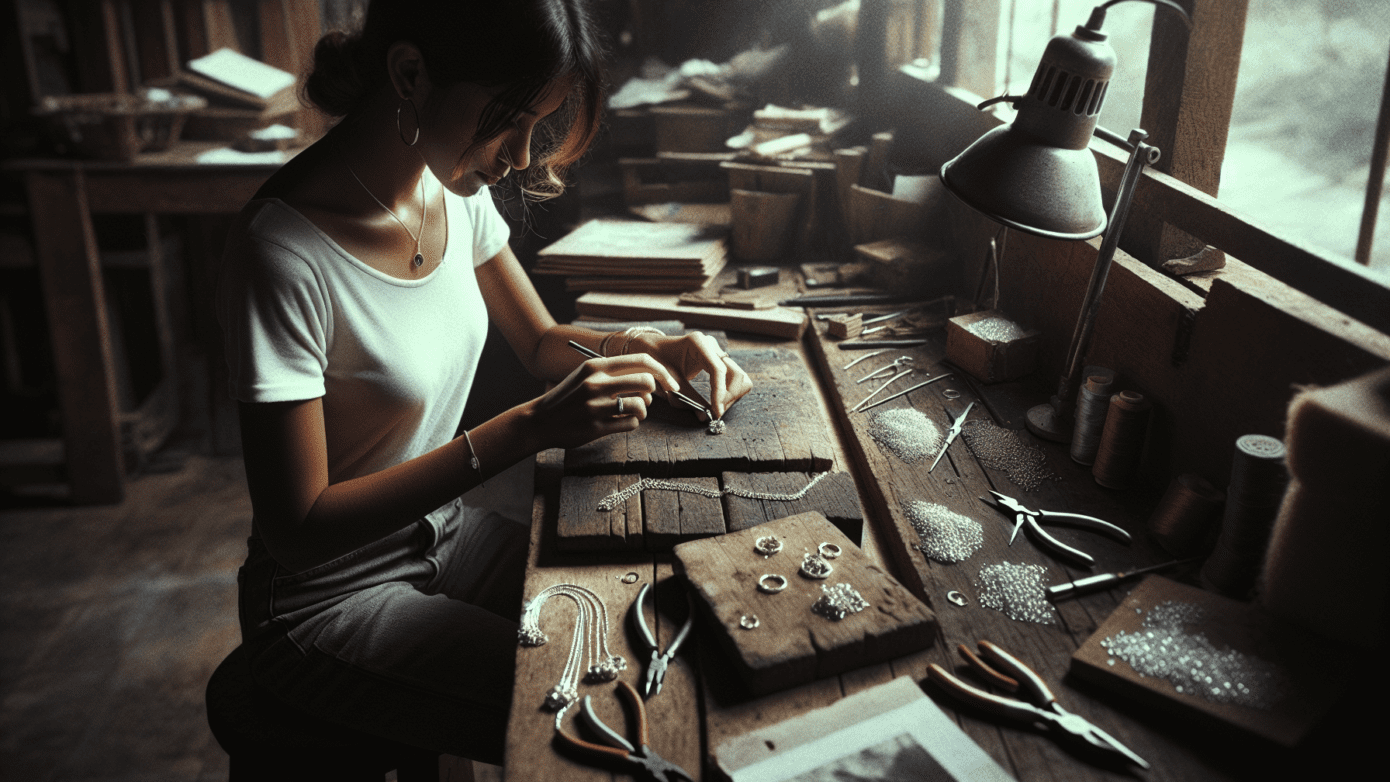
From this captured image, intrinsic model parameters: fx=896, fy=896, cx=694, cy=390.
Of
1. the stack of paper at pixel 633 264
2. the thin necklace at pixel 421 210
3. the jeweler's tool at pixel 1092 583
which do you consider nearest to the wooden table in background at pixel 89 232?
the stack of paper at pixel 633 264

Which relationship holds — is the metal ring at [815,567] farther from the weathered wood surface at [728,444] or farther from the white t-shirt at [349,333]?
the white t-shirt at [349,333]

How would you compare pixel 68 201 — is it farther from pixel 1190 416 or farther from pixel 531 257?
pixel 1190 416

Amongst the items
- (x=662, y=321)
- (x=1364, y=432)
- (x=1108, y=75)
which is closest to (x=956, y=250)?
(x=662, y=321)

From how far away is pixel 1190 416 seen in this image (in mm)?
1578

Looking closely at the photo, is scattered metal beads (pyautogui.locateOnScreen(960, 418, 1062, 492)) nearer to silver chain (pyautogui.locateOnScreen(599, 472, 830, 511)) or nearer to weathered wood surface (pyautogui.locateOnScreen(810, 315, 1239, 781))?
weathered wood surface (pyautogui.locateOnScreen(810, 315, 1239, 781))

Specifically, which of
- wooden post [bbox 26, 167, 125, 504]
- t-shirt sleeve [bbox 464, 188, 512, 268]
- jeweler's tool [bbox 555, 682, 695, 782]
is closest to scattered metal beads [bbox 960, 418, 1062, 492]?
jeweler's tool [bbox 555, 682, 695, 782]

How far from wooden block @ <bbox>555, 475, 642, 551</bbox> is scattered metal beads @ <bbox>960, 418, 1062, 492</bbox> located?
0.70m

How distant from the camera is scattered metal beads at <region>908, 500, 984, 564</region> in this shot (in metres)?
1.46

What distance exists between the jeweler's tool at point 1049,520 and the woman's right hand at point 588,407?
0.67m

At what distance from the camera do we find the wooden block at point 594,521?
1.50 meters

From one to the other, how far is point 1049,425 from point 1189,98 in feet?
2.30

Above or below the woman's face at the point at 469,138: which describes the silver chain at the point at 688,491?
below

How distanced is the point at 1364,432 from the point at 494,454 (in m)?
1.27

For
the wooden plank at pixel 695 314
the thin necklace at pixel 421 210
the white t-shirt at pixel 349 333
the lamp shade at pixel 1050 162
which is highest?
the lamp shade at pixel 1050 162
